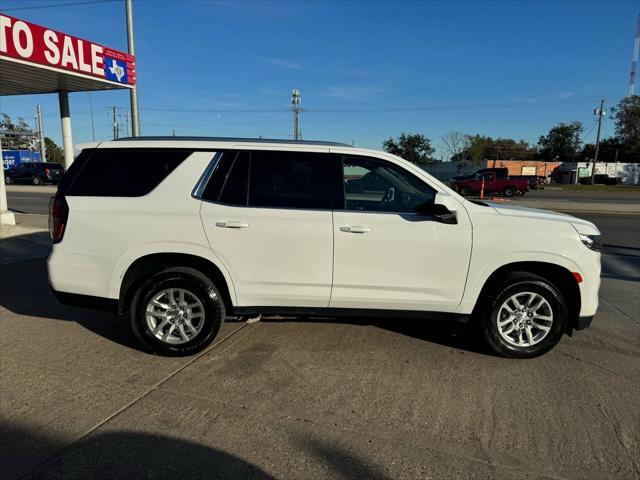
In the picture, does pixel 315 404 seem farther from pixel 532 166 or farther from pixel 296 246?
pixel 532 166

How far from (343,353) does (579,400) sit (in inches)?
76.0

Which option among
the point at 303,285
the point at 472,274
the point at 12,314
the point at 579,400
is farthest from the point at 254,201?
the point at 12,314

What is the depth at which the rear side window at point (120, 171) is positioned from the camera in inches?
158

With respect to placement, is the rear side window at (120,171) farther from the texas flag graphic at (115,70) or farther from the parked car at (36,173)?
the parked car at (36,173)

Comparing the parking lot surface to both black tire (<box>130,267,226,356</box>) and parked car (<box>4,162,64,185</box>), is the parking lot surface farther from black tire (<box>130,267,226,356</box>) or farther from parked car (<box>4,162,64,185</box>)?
parked car (<box>4,162,64,185</box>)

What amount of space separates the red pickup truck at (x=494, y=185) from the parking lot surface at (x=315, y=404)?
2714 cm

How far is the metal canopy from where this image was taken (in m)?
10.2

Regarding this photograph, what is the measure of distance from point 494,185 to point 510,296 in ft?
93.6

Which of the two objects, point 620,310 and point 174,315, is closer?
point 174,315

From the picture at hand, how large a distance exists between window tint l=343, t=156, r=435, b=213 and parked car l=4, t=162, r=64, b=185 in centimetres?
3721

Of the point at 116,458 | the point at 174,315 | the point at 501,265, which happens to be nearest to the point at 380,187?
the point at 501,265

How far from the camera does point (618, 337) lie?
15.6 feet

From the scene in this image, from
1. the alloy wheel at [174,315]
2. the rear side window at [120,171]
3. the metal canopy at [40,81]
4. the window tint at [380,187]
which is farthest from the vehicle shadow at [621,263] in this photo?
the metal canopy at [40,81]

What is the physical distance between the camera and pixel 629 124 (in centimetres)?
8238
